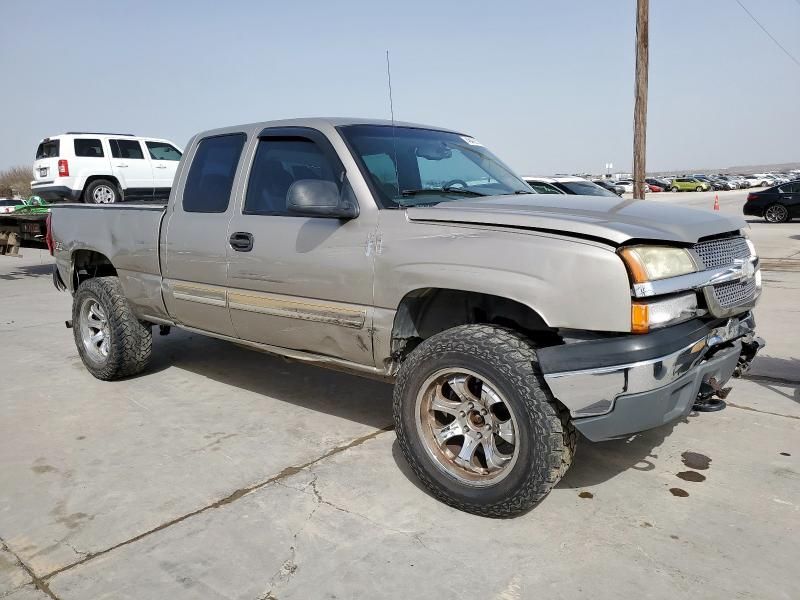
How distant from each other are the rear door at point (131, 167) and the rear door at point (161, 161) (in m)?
0.14

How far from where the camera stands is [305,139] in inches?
154

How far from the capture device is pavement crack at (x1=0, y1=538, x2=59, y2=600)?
259 cm

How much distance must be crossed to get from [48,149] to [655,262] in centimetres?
1489

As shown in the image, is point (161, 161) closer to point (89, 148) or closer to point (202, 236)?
point (89, 148)

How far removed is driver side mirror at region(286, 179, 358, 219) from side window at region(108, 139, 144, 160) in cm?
1294

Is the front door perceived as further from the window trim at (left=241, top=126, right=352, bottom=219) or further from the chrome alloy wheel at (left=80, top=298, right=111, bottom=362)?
the chrome alloy wheel at (left=80, top=298, right=111, bottom=362)

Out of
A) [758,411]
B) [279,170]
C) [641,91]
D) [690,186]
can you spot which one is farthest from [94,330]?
[690,186]

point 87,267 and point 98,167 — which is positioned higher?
point 98,167

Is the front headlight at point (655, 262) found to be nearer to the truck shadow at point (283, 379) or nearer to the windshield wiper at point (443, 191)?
the windshield wiper at point (443, 191)

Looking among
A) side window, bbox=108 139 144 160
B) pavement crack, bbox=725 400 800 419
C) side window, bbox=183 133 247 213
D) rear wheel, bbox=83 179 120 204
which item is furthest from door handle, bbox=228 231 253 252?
side window, bbox=108 139 144 160

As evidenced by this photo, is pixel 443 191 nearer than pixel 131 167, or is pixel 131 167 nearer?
pixel 443 191

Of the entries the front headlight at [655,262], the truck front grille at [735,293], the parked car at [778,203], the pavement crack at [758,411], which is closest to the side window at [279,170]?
the front headlight at [655,262]

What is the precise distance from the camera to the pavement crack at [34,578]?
259 centimetres

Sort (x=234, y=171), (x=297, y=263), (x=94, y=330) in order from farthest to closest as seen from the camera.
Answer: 1. (x=94, y=330)
2. (x=234, y=171)
3. (x=297, y=263)
